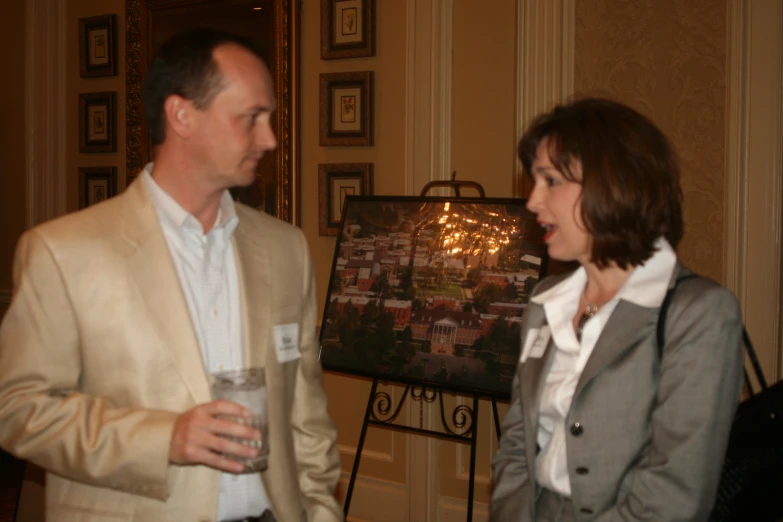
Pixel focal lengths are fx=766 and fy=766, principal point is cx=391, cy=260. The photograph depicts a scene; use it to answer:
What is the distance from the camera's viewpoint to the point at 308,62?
4.36 m

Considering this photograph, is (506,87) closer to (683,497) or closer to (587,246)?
(587,246)

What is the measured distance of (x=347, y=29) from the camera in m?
4.18

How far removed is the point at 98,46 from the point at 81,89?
1.09ft

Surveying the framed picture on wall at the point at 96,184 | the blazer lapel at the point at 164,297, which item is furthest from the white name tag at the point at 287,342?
the framed picture on wall at the point at 96,184

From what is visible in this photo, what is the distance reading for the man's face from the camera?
1834mm

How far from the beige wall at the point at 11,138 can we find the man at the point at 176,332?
4.15 metres

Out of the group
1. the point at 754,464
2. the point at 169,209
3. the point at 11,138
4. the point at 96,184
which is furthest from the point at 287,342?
the point at 11,138

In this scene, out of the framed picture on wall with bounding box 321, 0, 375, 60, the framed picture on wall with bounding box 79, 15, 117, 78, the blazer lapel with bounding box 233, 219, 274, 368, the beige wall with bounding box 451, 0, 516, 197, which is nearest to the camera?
the blazer lapel with bounding box 233, 219, 274, 368

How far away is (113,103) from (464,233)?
2.90 metres

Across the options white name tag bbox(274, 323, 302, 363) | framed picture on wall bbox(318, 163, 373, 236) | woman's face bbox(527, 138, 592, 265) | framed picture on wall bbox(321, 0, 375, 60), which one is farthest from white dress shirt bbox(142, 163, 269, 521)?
framed picture on wall bbox(321, 0, 375, 60)

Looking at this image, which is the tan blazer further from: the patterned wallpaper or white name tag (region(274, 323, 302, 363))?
the patterned wallpaper

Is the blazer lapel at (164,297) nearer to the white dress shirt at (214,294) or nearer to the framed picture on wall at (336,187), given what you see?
the white dress shirt at (214,294)

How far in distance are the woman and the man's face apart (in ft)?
2.34

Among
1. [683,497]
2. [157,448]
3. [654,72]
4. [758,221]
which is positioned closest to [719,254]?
[758,221]
